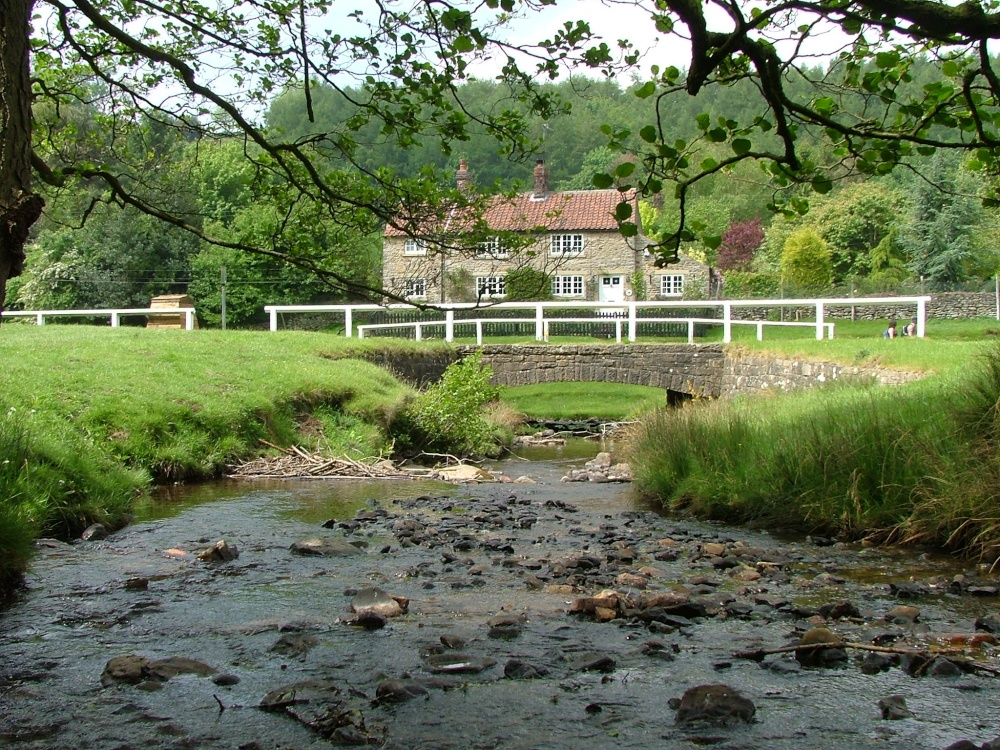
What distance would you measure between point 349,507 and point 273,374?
6.01 m

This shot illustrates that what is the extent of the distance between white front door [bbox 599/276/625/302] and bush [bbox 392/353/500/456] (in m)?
36.0

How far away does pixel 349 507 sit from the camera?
10.3m

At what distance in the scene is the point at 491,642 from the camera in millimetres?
5293

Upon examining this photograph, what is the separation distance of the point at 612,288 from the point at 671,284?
3.57 m

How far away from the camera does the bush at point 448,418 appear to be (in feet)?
52.1

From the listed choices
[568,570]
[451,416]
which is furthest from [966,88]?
[451,416]

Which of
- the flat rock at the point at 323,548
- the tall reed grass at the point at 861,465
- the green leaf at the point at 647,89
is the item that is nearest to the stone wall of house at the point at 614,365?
the tall reed grass at the point at 861,465

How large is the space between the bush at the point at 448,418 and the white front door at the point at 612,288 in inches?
1417

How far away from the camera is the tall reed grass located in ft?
25.4

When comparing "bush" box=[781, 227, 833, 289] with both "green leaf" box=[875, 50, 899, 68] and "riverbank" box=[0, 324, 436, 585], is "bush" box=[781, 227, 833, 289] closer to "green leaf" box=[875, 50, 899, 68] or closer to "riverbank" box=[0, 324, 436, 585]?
"riverbank" box=[0, 324, 436, 585]

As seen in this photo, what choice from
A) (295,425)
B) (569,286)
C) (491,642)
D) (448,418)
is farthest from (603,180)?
(569,286)

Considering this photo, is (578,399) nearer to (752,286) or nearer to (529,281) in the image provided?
(529,281)

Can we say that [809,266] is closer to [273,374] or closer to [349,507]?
[273,374]

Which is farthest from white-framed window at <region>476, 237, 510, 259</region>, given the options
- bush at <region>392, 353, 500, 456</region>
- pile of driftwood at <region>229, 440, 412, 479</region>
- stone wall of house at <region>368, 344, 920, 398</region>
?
stone wall of house at <region>368, 344, 920, 398</region>
